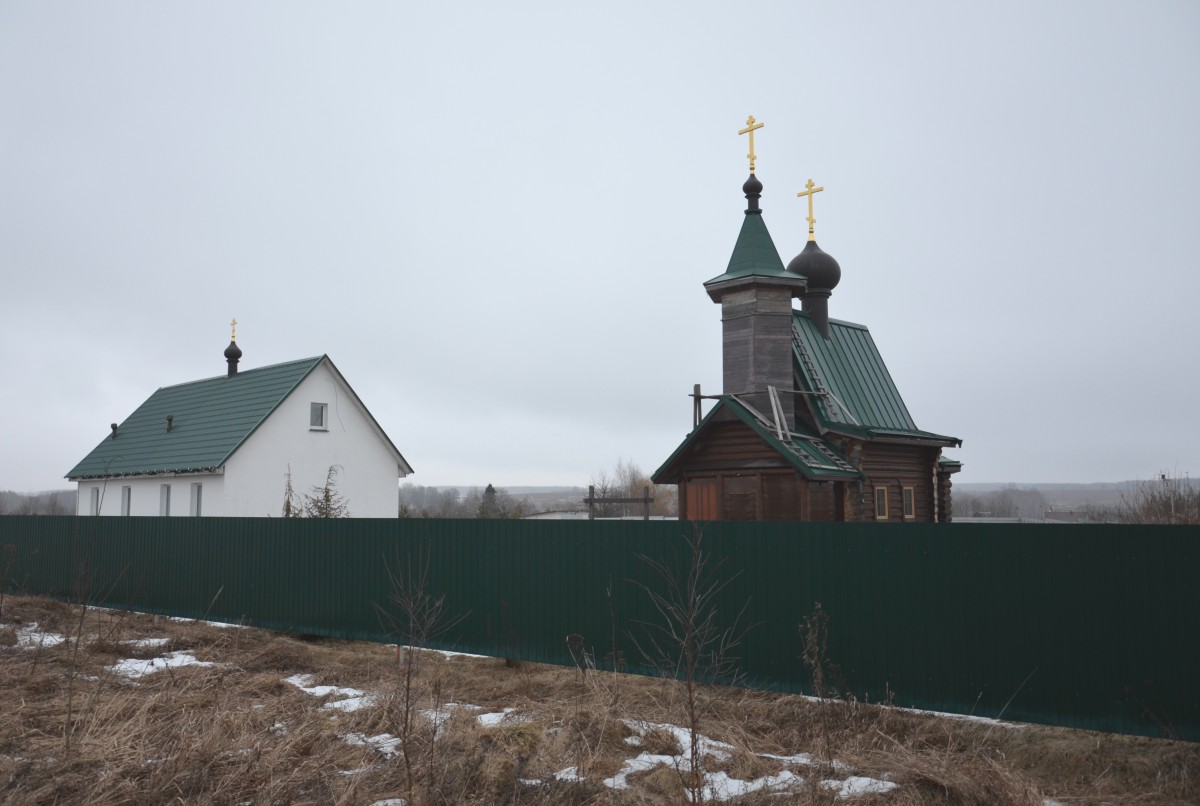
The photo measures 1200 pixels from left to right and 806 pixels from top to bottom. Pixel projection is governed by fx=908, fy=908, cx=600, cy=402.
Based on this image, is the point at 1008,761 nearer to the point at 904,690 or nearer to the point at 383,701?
the point at 904,690

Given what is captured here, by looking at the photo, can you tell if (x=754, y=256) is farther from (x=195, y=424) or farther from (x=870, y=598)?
(x=195, y=424)

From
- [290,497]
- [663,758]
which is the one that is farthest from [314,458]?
[663,758]

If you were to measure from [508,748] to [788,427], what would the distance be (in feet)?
39.2

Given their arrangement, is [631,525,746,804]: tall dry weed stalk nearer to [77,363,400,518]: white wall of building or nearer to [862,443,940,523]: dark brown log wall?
[862,443,940,523]: dark brown log wall

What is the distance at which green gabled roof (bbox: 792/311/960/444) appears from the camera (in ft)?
59.9

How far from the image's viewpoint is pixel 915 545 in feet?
26.6

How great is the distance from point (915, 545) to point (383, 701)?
4868 millimetres

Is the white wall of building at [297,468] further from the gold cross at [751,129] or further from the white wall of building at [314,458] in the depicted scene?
the gold cross at [751,129]

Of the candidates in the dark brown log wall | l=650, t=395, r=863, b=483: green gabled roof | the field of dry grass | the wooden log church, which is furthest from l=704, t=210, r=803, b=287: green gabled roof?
the field of dry grass

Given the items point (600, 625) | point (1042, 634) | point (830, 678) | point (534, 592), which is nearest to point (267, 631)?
point (534, 592)

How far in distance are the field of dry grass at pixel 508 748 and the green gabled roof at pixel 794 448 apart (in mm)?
6992

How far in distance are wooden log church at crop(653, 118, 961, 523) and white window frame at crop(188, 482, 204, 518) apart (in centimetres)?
1379

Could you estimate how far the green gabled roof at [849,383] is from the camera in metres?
18.3

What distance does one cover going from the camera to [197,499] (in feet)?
81.4
